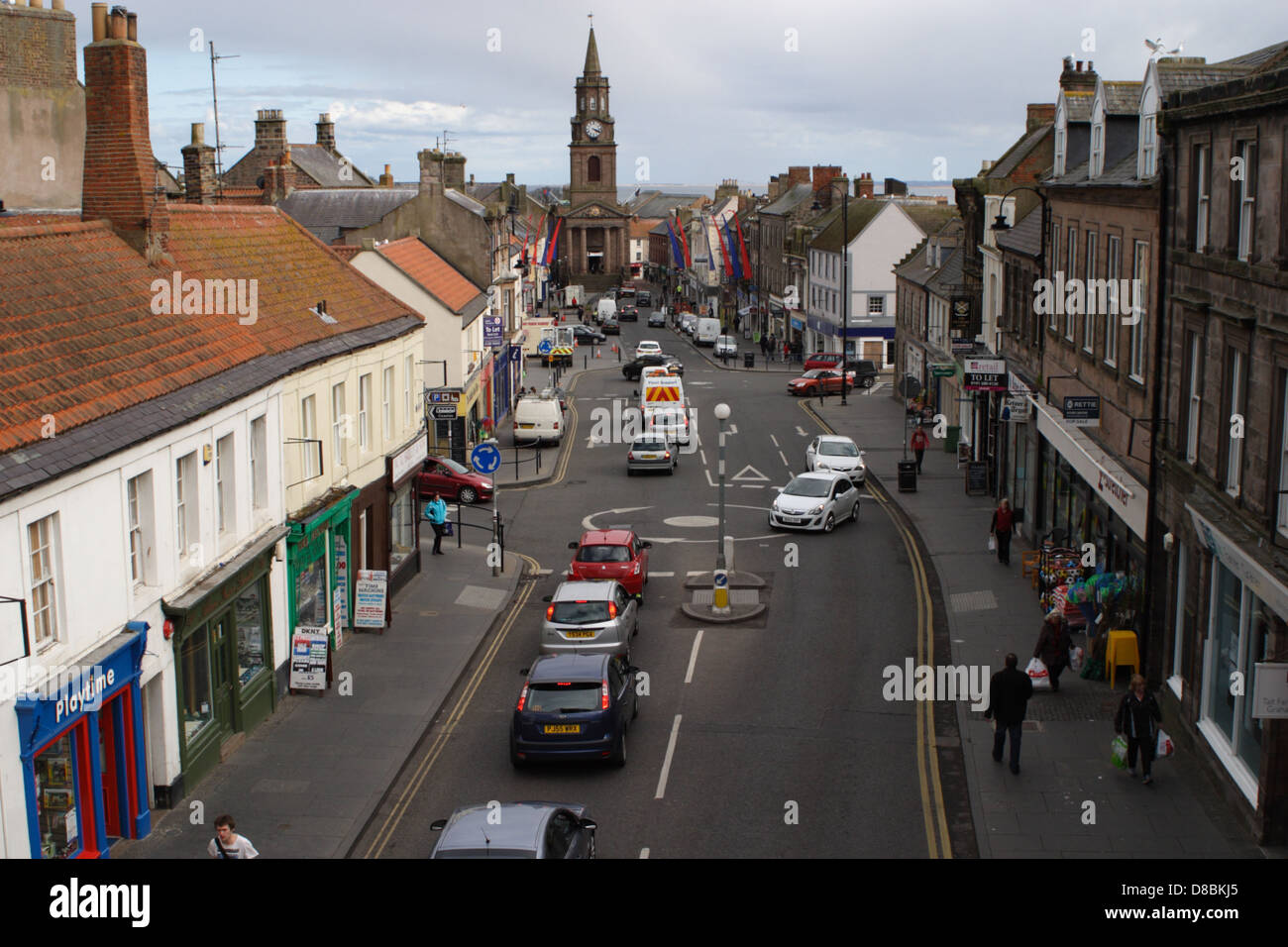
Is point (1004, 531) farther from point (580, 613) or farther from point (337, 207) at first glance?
point (337, 207)

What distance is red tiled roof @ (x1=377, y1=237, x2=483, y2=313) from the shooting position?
43750 millimetres

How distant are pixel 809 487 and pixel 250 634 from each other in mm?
18306

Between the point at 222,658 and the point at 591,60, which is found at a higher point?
the point at 591,60

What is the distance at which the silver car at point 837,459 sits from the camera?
40469mm

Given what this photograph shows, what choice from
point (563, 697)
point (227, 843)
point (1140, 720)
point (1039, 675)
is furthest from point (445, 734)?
point (1140, 720)

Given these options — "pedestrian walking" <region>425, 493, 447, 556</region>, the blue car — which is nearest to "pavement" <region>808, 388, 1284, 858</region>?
the blue car

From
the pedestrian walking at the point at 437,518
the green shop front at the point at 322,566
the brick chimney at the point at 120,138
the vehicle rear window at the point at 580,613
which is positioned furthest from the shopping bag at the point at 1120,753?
the pedestrian walking at the point at 437,518

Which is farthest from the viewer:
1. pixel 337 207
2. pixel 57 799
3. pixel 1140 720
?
pixel 337 207

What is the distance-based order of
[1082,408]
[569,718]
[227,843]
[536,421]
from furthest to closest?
1. [536,421]
2. [1082,408]
3. [569,718]
4. [227,843]

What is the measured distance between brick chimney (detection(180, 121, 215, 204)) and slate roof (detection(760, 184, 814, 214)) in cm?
5984

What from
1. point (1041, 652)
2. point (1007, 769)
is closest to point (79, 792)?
point (1007, 769)

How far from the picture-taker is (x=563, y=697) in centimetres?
1838

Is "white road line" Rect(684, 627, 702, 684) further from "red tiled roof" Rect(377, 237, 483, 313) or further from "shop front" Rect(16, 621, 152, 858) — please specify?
"red tiled roof" Rect(377, 237, 483, 313)

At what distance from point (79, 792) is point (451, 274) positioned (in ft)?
121
